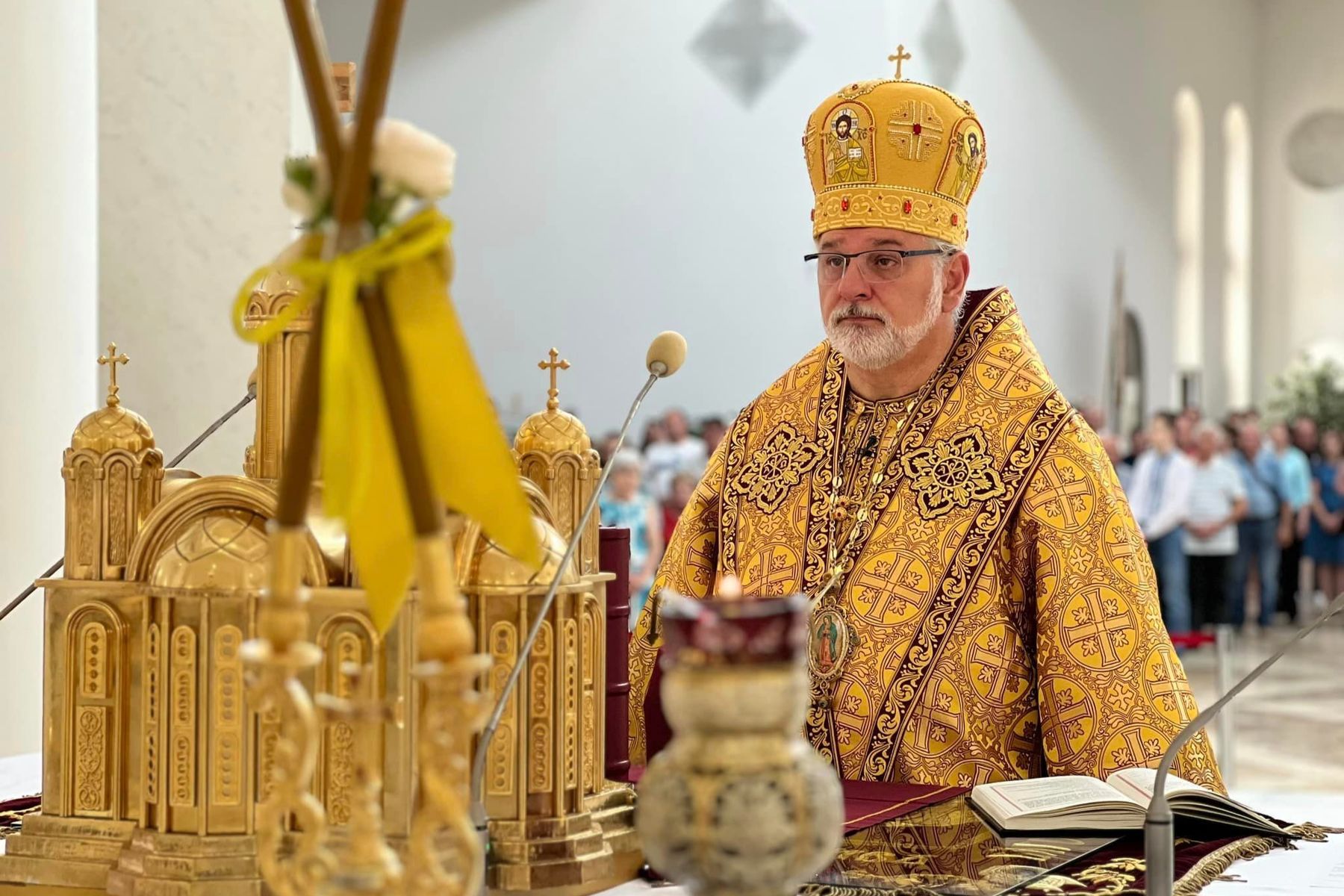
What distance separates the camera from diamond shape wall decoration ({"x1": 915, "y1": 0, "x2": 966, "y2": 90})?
1334 cm

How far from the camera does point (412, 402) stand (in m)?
1.00

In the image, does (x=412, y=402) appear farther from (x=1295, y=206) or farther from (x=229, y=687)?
(x=1295, y=206)

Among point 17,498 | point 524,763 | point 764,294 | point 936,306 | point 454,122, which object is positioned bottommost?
point 524,763

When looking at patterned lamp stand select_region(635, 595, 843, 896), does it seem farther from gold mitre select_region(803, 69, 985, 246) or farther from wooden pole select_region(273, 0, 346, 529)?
gold mitre select_region(803, 69, 985, 246)

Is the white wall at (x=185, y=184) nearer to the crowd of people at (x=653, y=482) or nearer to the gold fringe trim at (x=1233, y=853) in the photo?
the crowd of people at (x=653, y=482)

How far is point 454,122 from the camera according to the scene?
40.0ft

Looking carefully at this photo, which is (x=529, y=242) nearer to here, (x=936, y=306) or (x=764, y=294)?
(x=764, y=294)

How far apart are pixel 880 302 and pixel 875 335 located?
0.06m

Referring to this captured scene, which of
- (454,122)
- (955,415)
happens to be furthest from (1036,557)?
(454,122)

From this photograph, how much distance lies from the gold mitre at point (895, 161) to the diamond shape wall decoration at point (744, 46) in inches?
401

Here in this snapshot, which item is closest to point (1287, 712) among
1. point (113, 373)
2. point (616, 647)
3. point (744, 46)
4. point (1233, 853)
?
point (744, 46)

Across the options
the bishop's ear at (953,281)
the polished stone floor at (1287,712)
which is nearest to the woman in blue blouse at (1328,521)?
the polished stone floor at (1287,712)

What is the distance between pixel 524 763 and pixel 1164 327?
778 inches

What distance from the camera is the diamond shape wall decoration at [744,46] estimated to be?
13.1 meters
